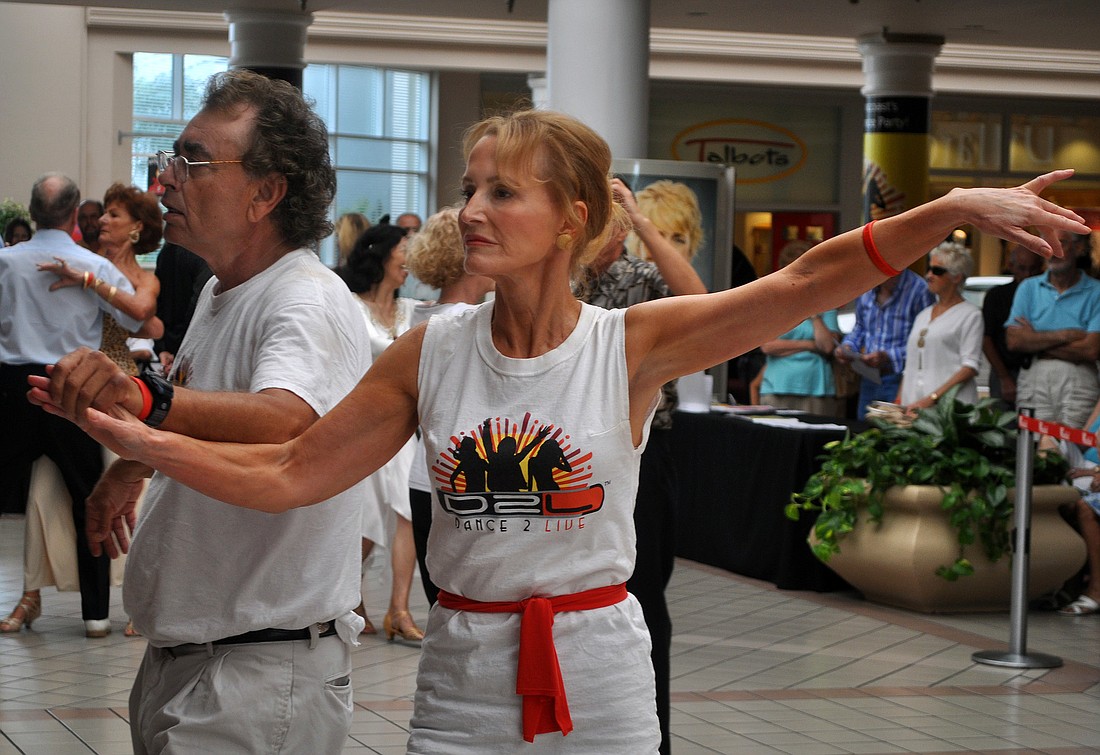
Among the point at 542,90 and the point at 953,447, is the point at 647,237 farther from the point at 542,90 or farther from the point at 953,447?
the point at 542,90

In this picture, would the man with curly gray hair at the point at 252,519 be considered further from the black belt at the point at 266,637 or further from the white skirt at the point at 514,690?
the white skirt at the point at 514,690

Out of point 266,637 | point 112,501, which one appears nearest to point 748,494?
point 112,501

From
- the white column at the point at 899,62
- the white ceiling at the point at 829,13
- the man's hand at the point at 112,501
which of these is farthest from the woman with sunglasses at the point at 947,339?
the man's hand at the point at 112,501

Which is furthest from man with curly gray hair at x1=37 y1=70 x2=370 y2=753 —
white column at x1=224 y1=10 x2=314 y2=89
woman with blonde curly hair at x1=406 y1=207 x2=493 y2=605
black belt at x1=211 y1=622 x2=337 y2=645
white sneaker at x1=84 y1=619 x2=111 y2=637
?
white column at x1=224 y1=10 x2=314 y2=89

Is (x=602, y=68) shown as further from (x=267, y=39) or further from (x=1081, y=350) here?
(x=267, y=39)

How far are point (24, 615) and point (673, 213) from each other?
3.94m

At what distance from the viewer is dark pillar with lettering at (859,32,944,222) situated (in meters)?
14.6

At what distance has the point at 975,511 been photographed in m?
7.71

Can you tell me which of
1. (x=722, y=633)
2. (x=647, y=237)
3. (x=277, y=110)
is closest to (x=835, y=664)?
(x=722, y=633)

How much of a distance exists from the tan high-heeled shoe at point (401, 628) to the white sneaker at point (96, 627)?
129 centimetres

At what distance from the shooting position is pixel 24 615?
283 inches

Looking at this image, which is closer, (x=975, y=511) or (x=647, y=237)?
(x=647, y=237)

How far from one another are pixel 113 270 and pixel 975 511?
445cm

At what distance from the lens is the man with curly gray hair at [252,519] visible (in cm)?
253
